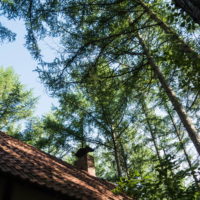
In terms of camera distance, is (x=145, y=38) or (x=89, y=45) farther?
(x=145, y=38)

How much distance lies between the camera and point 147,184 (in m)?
4.24

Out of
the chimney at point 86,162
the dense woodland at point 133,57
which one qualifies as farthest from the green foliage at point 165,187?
the chimney at point 86,162

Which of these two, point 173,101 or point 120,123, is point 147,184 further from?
point 120,123

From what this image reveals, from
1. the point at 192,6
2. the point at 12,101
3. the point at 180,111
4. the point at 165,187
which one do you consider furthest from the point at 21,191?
the point at 12,101

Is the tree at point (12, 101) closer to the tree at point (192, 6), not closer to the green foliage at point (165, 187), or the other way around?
the green foliage at point (165, 187)

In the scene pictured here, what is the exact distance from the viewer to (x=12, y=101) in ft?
45.8

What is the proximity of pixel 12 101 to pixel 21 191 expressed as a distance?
10487 mm

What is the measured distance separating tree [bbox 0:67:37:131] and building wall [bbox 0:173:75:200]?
1037 centimetres

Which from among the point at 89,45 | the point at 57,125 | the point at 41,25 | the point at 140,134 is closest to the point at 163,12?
the point at 89,45

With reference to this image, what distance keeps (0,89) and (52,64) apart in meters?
9.19

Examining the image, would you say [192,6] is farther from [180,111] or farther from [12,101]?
[12,101]

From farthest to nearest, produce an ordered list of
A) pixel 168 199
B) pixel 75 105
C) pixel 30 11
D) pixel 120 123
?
pixel 120 123
pixel 75 105
pixel 30 11
pixel 168 199

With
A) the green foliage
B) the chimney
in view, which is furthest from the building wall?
the chimney

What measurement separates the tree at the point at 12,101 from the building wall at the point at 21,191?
10.4 metres
